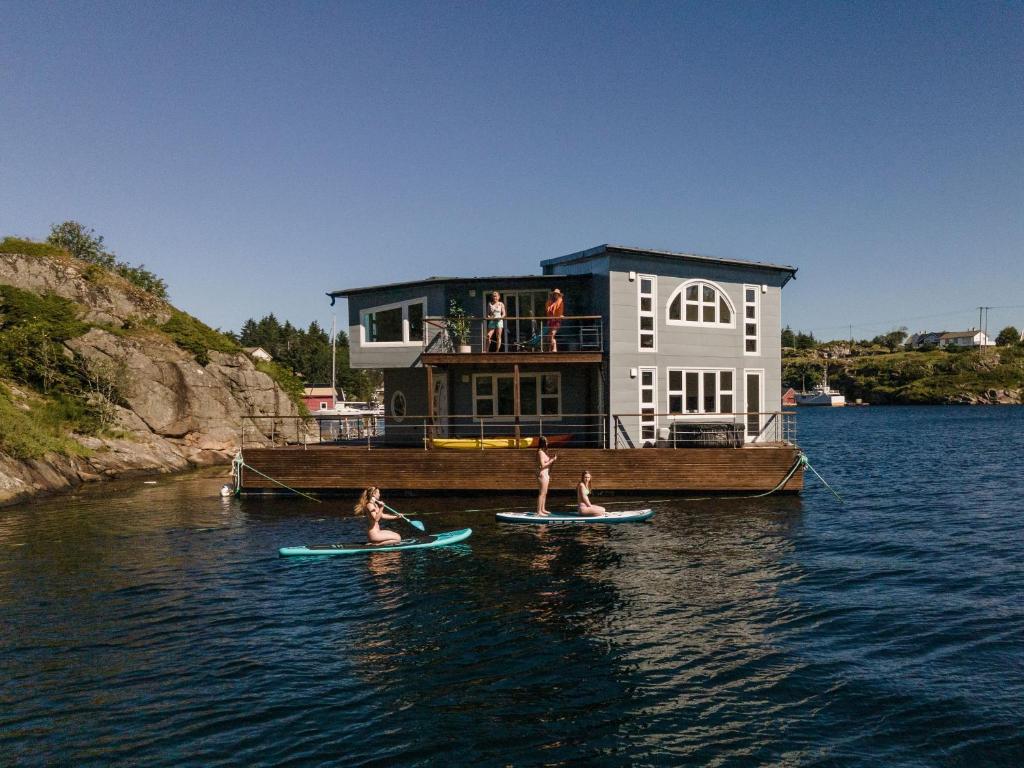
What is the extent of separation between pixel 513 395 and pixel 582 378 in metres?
2.90

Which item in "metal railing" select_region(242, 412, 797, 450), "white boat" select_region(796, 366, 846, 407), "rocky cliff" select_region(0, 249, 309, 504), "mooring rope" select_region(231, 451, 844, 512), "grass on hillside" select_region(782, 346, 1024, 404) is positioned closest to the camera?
"mooring rope" select_region(231, 451, 844, 512)

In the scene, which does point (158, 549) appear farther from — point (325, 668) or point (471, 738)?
point (471, 738)

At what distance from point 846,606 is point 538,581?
20.8 feet

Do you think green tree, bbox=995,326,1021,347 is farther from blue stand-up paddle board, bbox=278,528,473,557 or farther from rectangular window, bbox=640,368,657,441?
blue stand-up paddle board, bbox=278,528,473,557

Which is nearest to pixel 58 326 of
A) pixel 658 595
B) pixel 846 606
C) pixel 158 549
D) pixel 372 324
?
pixel 372 324

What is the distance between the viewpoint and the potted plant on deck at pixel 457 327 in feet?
92.7

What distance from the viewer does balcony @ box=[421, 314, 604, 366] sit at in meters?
26.4

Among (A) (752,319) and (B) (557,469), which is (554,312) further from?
(A) (752,319)

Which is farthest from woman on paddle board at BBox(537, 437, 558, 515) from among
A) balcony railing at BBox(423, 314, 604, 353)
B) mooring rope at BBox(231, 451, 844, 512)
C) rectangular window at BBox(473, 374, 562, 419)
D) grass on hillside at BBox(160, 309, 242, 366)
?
grass on hillside at BBox(160, 309, 242, 366)

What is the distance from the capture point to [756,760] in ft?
28.0

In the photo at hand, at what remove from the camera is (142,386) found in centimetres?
4303

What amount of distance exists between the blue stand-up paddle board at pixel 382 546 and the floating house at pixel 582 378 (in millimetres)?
6029

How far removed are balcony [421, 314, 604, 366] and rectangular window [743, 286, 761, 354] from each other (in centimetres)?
629

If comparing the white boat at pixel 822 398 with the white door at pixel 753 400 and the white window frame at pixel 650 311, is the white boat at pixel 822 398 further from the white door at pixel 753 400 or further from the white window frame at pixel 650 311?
the white window frame at pixel 650 311
